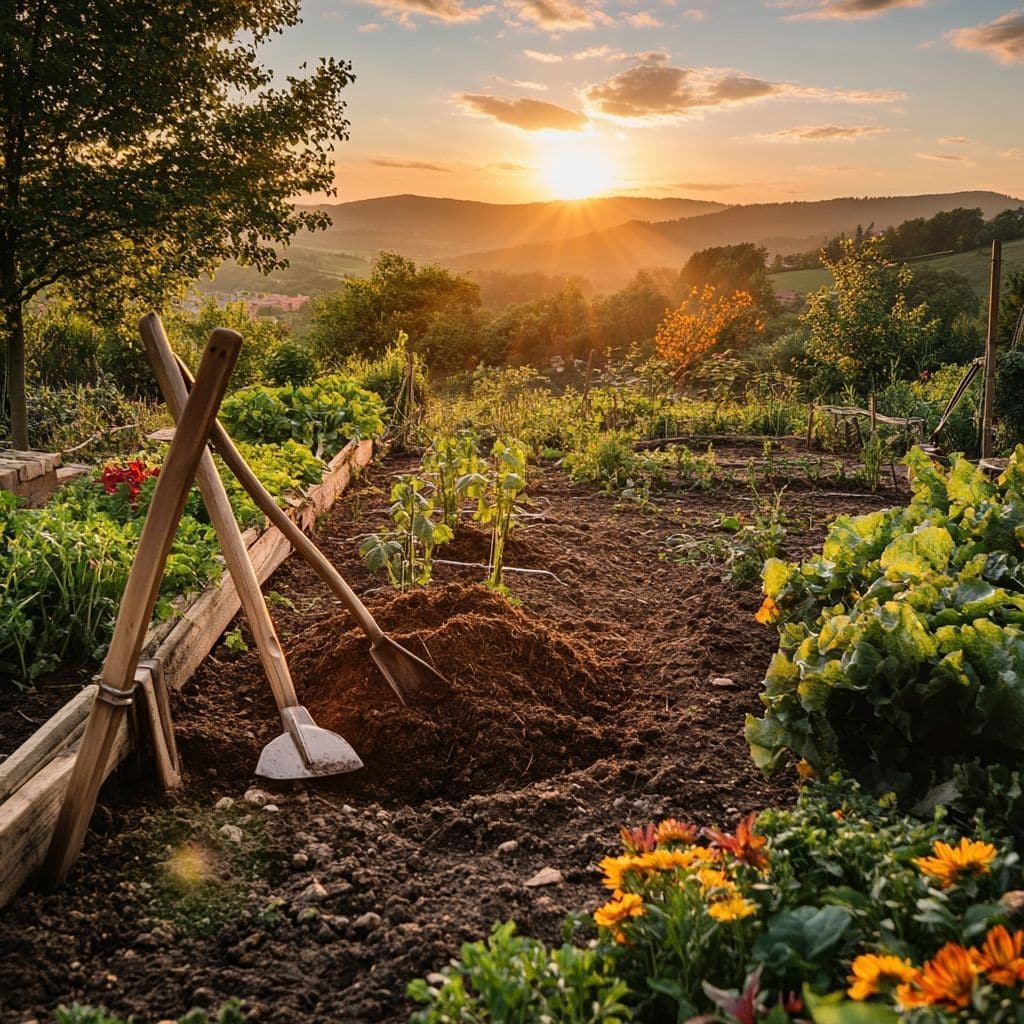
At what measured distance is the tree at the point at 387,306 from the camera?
29.8 m

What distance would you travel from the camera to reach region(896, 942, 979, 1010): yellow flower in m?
1.14

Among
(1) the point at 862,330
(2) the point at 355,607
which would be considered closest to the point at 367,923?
(2) the point at 355,607

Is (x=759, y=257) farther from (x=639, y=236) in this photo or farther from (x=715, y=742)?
(x=715, y=742)

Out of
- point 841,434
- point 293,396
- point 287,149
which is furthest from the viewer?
point 287,149

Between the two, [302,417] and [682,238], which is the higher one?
[682,238]

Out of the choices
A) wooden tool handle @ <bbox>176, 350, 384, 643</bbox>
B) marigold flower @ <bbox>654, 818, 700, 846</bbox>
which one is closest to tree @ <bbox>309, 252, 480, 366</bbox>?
wooden tool handle @ <bbox>176, 350, 384, 643</bbox>

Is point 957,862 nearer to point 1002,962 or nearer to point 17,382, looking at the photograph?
point 1002,962

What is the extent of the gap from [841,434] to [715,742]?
7.83 metres

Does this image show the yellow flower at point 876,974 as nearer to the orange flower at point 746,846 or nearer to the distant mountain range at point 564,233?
the orange flower at point 746,846

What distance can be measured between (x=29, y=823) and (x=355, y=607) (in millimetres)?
Answer: 1069

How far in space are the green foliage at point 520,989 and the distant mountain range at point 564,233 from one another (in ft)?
111

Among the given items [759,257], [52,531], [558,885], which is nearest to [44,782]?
[558,885]

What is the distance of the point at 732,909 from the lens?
1419 millimetres

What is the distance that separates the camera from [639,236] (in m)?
41.7
